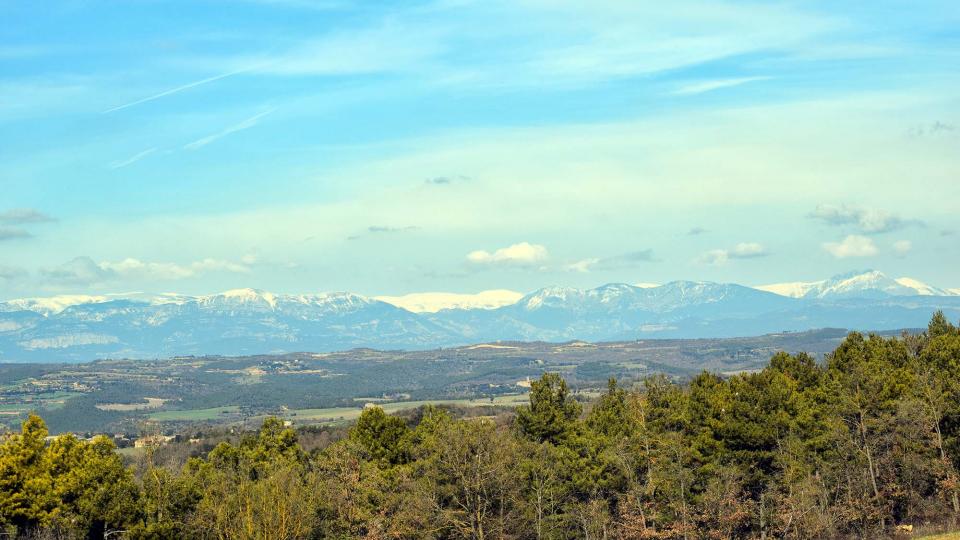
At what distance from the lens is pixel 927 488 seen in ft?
250

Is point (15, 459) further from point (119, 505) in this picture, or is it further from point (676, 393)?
point (676, 393)

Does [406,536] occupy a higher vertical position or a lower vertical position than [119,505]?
lower

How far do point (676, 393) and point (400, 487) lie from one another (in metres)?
30.9

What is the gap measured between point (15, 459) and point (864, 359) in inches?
3076

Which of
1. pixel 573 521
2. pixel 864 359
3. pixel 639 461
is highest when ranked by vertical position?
pixel 864 359

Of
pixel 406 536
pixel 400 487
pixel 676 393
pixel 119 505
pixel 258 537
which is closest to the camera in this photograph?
pixel 258 537

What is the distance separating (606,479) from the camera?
254 feet

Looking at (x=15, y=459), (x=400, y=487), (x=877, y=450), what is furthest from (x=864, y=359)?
(x=15, y=459)

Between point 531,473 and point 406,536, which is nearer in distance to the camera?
point 406,536

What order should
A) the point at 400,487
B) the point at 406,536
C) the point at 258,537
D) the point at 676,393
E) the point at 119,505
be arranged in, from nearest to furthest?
the point at 258,537, the point at 119,505, the point at 406,536, the point at 400,487, the point at 676,393

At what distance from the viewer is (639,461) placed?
7594cm

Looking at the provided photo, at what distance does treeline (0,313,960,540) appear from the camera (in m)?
67.5

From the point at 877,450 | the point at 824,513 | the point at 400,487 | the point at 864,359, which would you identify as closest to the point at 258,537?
the point at 400,487

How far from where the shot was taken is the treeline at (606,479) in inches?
2657
